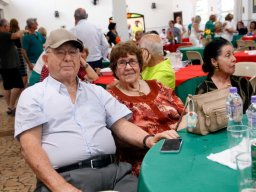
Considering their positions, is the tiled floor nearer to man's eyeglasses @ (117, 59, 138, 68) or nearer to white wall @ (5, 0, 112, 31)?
man's eyeglasses @ (117, 59, 138, 68)

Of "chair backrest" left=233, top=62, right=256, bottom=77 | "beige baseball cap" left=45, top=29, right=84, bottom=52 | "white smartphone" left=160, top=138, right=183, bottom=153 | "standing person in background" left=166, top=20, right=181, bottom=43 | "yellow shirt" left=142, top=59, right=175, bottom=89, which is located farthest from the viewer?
"standing person in background" left=166, top=20, right=181, bottom=43

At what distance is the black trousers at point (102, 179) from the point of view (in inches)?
67.8

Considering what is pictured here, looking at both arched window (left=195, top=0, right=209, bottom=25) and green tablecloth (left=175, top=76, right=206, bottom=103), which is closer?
green tablecloth (left=175, top=76, right=206, bottom=103)

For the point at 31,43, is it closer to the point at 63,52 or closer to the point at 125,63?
the point at 125,63

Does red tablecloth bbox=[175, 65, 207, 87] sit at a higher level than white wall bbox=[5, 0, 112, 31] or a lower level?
lower

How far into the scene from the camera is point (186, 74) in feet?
13.1

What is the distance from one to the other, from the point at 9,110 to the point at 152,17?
46.4ft

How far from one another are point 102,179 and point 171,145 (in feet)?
1.38

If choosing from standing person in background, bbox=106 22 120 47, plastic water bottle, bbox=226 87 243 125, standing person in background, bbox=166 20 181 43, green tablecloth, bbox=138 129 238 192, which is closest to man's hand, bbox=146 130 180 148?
green tablecloth, bbox=138 129 238 192

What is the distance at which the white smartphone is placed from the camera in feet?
5.13

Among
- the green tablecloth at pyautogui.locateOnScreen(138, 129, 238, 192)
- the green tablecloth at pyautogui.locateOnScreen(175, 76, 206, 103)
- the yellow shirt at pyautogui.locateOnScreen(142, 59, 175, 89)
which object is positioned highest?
the yellow shirt at pyautogui.locateOnScreen(142, 59, 175, 89)

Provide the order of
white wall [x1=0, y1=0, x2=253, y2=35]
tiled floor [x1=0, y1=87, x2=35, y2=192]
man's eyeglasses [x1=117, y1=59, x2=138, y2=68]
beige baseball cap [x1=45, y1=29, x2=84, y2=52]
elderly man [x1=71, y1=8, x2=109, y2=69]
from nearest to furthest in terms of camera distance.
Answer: beige baseball cap [x1=45, y1=29, x2=84, y2=52] < man's eyeglasses [x1=117, y1=59, x2=138, y2=68] < tiled floor [x1=0, y1=87, x2=35, y2=192] < elderly man [x1=71, y1=8, x2=109, y2=69] < white wall [x1=0, y1=0, x2=253, y2=35]

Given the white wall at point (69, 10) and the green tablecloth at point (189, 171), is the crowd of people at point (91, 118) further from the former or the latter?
the white wall at point (69, 10)

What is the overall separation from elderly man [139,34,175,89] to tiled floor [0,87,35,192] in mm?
1493
